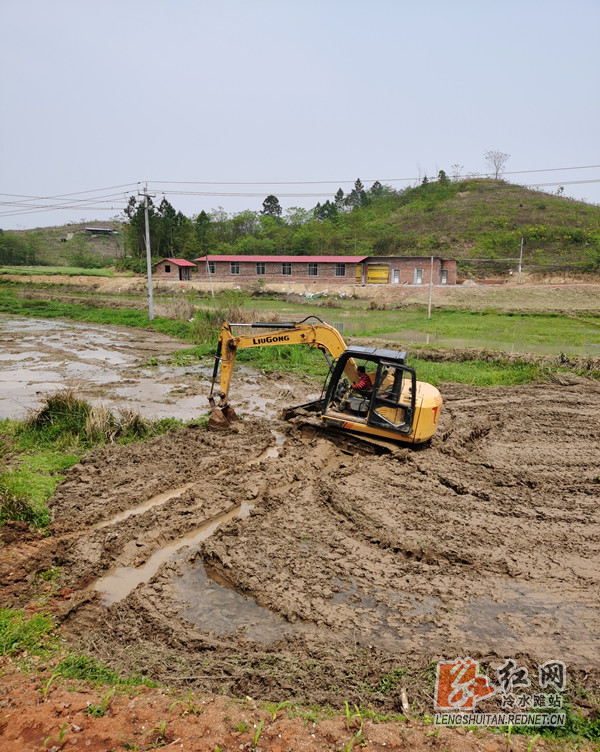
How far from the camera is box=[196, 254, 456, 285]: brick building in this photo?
48.9 metres

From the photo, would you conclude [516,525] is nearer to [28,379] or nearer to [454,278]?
[28,379]

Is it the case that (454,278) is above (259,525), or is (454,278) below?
above

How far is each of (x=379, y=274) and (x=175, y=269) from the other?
20776 mm

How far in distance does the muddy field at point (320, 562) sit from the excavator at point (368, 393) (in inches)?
21.8

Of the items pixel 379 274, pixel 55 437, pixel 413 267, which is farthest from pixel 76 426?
pixel 379 274

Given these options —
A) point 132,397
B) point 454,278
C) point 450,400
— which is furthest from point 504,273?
point 132,397

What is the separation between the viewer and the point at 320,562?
6.98m

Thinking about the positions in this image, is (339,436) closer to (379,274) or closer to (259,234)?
(379,274)

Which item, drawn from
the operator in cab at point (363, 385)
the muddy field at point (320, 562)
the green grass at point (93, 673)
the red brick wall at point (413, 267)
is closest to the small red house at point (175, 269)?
the red brick wall at point (413, 267)

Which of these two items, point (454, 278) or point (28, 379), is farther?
point (454, 278)

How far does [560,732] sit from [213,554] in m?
4.34

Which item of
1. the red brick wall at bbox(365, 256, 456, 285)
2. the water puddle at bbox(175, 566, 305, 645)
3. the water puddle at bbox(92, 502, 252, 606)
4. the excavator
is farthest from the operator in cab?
the red brick wall at bbox(365, 256, 456, 285)

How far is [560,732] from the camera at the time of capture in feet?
14.3
